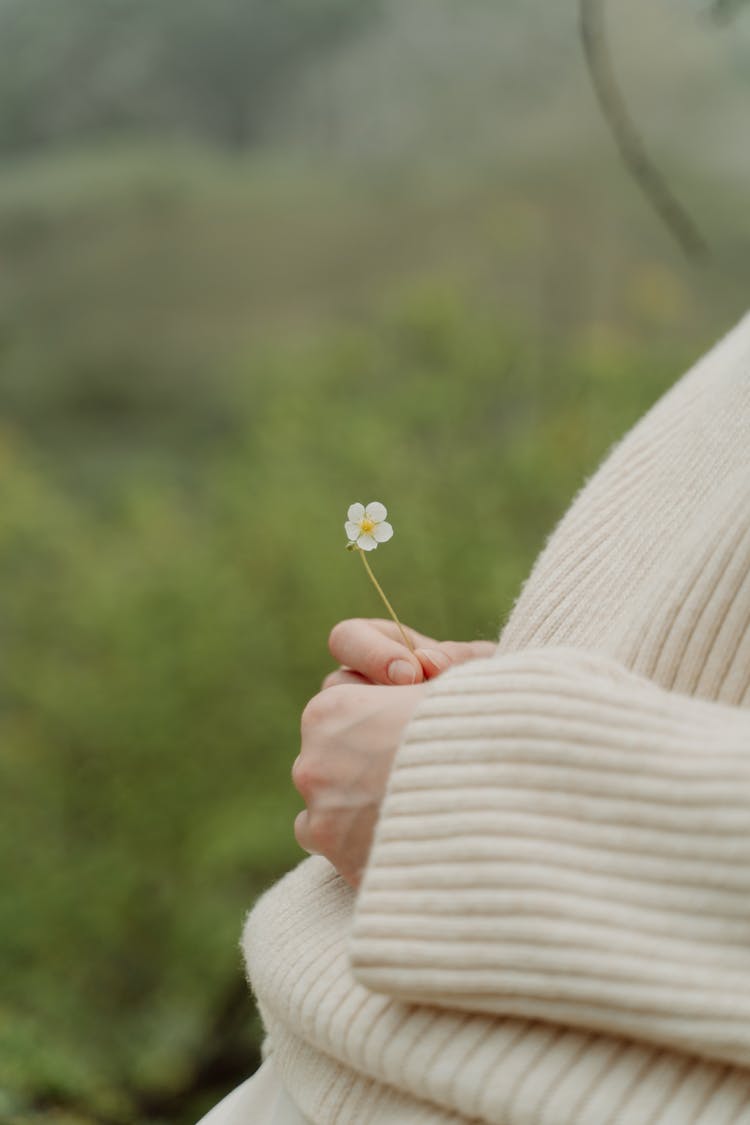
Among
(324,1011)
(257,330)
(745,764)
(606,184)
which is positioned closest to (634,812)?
(745,764)

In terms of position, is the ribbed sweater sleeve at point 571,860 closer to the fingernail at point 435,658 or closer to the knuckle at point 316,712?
the knuckle at point 316,712

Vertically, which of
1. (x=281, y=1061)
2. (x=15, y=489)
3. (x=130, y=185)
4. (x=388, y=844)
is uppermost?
(x=130, y=185)

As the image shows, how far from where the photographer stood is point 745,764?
1.16 ft

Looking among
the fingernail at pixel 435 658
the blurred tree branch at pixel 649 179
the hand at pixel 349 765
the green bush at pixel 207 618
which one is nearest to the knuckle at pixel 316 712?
the hand at pixel 349 765

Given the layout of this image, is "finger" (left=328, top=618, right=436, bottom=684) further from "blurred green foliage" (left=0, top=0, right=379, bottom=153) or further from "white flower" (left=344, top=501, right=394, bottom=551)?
"blurred green foliage" (left=0, top=0, right=379, bottom=153)

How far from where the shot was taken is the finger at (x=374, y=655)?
0.57 m

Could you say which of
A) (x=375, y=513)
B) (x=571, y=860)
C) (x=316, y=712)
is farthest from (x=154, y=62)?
(x=571, y=860)

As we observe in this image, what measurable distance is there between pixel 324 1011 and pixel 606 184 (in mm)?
1637

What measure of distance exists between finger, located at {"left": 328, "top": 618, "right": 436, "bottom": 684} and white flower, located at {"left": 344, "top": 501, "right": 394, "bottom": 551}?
4cm

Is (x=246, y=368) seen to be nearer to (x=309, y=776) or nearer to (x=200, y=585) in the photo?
(x=200, y=585)

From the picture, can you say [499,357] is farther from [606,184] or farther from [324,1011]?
[324,1011]

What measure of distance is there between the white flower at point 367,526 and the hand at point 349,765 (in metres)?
0.12

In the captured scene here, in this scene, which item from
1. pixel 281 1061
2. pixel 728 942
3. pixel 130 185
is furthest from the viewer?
pixel 130 185

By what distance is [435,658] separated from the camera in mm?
598
